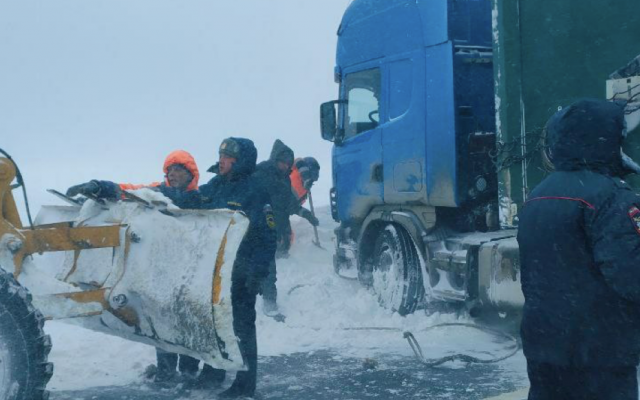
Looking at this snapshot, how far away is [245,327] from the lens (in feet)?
17.1

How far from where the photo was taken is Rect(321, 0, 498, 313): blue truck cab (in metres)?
7.31

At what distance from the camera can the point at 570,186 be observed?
2.83 meters

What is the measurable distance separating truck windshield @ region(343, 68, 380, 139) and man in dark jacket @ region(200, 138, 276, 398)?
9.78 ft

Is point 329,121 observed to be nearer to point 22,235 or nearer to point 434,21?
point 434,21

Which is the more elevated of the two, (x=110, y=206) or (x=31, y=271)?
(x=110, y=206)

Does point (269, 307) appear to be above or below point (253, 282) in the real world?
below

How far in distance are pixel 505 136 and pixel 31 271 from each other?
147 inches

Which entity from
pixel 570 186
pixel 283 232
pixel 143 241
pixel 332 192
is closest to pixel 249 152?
pixel 143 241

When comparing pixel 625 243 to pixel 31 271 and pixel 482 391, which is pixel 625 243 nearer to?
pixel 482 391

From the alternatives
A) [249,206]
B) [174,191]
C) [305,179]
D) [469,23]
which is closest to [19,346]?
[249,206]

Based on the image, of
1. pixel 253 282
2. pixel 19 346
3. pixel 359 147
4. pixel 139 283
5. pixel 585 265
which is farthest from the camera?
pixel 359 147

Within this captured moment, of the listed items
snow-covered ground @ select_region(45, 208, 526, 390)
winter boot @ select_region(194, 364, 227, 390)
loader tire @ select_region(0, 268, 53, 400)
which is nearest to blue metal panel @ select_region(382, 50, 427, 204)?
snow-covered ground @ select_region(45, 208, 526, 390)

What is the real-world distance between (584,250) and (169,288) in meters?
2.80

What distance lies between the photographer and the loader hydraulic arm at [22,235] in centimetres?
454
